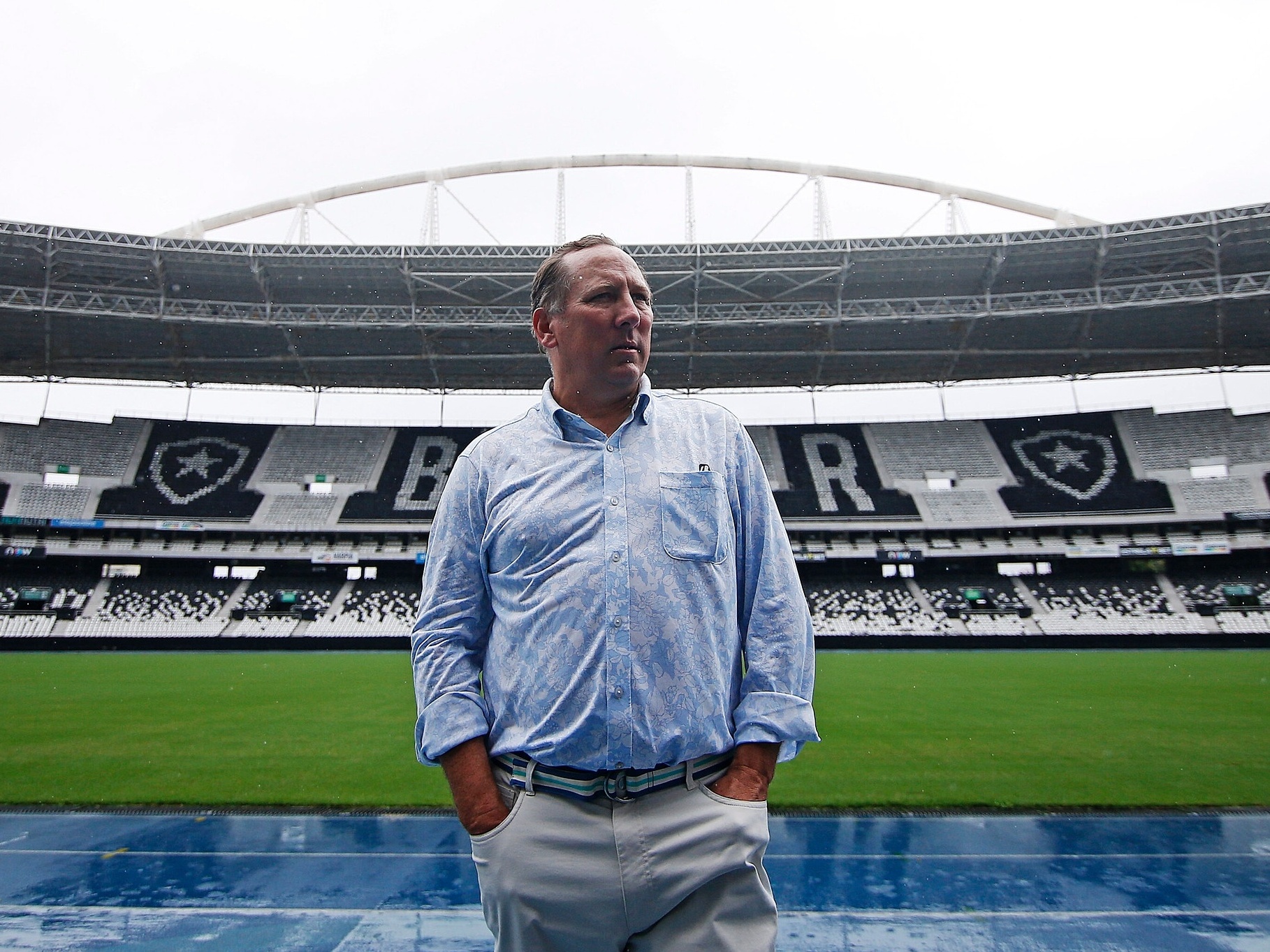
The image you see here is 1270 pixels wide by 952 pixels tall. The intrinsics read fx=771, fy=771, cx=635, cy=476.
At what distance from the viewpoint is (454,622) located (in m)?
1.79

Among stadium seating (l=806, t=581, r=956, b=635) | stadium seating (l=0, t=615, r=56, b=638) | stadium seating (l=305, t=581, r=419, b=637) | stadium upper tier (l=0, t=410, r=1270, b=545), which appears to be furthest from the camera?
stadium upper tier (l=0, t=410, r=1270, b=545)

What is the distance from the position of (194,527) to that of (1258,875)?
3418 cm

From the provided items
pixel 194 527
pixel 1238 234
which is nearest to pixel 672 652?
pixel 1238 234

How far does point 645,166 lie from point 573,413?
33.9 metres

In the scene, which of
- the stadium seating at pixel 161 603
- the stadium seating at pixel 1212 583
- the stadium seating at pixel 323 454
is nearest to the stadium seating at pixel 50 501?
the stadium seating at pixel 161 603

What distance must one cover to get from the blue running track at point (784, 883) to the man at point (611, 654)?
323cm

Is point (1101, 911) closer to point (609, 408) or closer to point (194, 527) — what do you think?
point (609, 408)

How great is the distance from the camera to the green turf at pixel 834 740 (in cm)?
747

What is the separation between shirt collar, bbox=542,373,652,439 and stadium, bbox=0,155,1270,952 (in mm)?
3793

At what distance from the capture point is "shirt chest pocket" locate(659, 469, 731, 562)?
1.65 metres

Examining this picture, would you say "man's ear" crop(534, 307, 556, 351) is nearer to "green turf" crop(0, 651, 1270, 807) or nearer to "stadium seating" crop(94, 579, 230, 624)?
"green turf" crop(0, 651, 1270, 807)

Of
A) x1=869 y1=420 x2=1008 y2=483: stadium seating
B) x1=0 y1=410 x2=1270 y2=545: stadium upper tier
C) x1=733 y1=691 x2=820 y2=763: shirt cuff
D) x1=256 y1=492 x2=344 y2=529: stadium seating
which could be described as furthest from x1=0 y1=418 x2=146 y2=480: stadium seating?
x1=733 y1=691 x2=820 y2=763: shirt cuff

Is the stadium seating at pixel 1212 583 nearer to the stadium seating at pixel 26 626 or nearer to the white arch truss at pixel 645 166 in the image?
the white arch truss at pixel 645 166

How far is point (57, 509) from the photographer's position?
100ft
